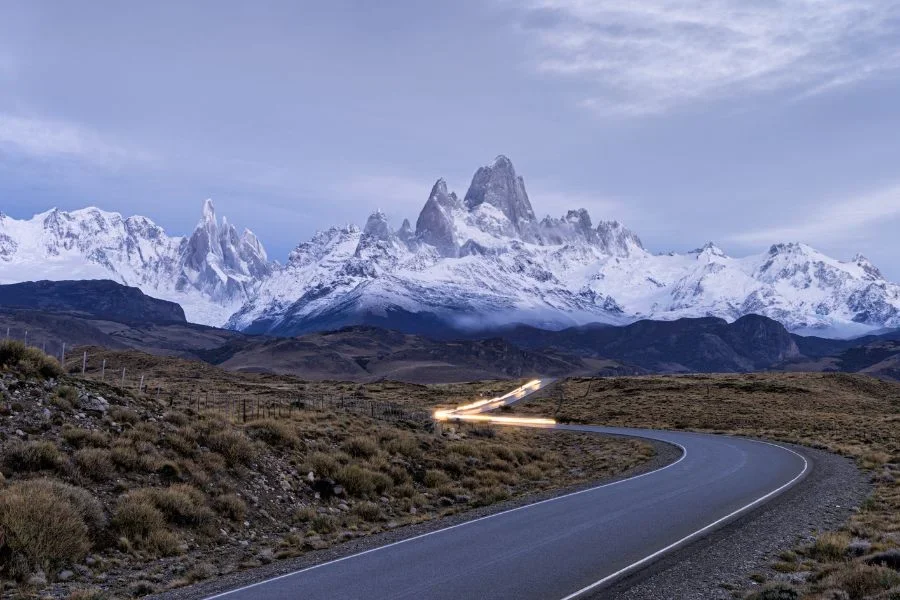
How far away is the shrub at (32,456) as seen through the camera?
17422 mm

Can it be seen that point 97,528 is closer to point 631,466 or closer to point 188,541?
point 188,541

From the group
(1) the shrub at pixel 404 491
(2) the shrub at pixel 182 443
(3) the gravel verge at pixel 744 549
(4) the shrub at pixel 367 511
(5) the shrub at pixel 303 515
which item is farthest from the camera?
(1) the shrub at pixel 404 491

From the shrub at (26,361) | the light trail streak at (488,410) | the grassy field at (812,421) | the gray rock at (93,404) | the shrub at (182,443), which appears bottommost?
the light trail streak at (488,410)

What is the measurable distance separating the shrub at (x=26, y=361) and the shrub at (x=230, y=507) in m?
7.69

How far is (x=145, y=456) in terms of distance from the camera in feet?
65.5

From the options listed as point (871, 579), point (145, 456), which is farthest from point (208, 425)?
point (871, 579)

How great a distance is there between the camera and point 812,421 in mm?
59844

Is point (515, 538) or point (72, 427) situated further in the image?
point (72, 427)

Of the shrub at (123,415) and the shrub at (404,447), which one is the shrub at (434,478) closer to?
the shrub at (404,447)

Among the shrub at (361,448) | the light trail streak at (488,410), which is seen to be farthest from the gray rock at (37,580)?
the light trail streak at (488,410)

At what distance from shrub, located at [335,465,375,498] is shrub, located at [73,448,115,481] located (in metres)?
7.58

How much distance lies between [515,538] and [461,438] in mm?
18825

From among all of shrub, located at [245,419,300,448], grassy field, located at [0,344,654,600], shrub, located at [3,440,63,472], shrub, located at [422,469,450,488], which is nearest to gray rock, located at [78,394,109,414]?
grassy field, located at [0,344,654,600]

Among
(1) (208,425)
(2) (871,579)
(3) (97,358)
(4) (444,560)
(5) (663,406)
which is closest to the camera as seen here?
(2) (871,579)
